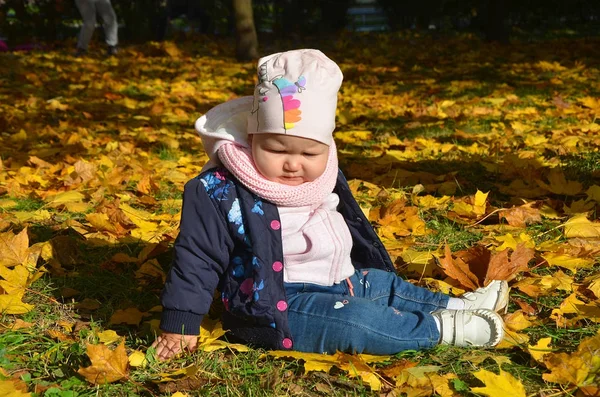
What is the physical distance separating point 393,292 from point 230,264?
62 cm

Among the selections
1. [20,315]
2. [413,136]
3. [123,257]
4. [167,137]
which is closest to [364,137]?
[413,136]

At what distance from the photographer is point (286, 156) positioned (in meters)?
2.20

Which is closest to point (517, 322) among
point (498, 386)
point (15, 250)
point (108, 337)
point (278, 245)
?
point (498, 386)

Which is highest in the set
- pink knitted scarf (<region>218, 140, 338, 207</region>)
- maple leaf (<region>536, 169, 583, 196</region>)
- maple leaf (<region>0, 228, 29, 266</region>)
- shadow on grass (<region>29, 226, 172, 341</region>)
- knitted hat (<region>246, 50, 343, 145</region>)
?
knitted hat (<region>246, 50, 343, 145</region>)

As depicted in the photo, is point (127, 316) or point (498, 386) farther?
point (127, 316)

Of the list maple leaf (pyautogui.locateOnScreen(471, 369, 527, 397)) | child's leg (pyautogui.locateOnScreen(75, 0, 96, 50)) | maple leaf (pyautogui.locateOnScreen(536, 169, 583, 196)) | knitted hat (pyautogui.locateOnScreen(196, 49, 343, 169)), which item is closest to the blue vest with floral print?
knitted hat (pyautogui.locateOnScreen(196, 49, 343, 169))

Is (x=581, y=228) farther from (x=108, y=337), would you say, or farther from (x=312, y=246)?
(x=108, y=337)

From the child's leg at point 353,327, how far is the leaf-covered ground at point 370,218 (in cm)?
6

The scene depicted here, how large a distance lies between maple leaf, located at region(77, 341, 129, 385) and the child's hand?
15 centimetres

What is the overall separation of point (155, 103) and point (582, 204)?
446 cm

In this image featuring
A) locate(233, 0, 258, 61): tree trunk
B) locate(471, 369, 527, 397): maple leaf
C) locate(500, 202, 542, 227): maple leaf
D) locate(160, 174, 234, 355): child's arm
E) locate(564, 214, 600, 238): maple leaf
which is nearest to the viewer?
locate(471, 369, 527, 397): maple leaf

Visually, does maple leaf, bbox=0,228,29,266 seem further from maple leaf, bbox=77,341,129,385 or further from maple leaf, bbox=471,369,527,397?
maple leaf, bbox=471,369,527,397

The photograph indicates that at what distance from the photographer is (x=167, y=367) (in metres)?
2.10

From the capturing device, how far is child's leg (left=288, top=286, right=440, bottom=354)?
2154mm
